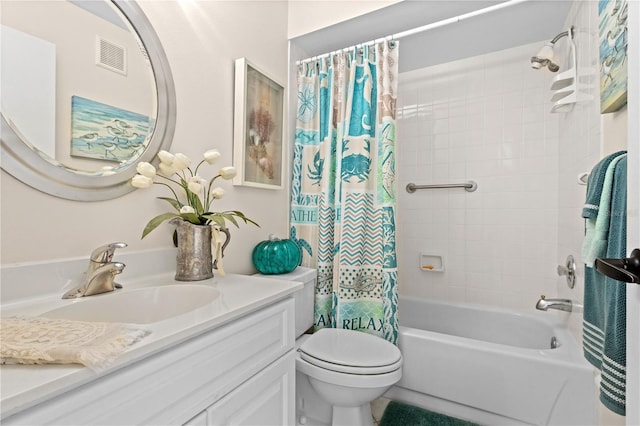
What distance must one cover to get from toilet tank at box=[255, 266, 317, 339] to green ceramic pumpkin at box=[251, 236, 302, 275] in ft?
0.11

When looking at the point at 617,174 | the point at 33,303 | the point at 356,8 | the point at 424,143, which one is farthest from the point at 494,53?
the point at 33,303

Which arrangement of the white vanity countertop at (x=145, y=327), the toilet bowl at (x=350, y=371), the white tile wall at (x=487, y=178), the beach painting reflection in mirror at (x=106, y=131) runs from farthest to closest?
the white tile wall at (x=487, y=178), the toilet bowl at (x=350, y=371), the beach painting reflection in mirror at (x=106, y=131), the white vanity countertop at (x=145, y=327)

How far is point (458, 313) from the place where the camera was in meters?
2.07

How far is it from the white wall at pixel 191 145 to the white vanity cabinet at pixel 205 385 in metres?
0.52

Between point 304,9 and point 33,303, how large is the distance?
6.10ft

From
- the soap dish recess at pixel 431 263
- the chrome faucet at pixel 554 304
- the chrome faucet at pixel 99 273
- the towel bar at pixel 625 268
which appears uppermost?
the towel bar at pixel 625 268

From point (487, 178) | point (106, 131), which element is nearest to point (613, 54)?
point (487, 178)

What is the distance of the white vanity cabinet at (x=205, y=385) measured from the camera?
516 mm

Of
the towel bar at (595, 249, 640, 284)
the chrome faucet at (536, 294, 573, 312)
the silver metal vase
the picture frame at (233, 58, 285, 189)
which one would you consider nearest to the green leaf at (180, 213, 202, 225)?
the silver metal vase

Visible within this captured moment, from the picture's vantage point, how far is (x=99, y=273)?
2.88ft

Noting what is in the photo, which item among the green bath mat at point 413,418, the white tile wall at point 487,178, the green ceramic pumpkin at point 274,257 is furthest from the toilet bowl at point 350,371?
the white tile wall at point 487,178

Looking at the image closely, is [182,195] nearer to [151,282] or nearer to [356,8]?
[151,282]

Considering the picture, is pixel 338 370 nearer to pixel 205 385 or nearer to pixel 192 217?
pixel 205 385

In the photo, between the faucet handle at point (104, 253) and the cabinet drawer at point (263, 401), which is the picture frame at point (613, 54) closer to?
the cabinet drawer at point (263, 401)
